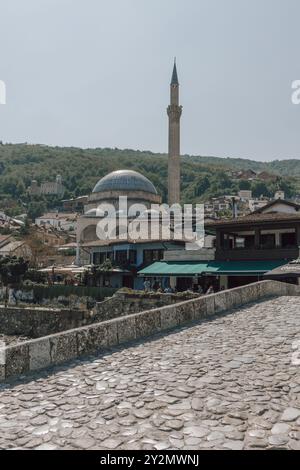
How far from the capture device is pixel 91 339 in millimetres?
7078

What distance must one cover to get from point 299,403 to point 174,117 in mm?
47349

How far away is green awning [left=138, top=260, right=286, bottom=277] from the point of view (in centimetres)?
2345

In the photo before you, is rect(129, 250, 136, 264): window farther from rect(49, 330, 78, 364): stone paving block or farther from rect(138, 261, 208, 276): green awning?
rect(49, 330, 78, 364): stone paving block

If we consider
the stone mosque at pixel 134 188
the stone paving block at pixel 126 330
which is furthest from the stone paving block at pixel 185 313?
the stone mosque at pixel 134 188

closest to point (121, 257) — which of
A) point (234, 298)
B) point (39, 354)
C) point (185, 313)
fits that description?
point (234, 298)

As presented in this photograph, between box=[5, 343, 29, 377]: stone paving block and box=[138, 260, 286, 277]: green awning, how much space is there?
17.9 meters

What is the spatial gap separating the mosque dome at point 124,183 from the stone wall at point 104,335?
45.7m

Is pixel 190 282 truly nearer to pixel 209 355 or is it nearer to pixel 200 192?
pixel 209 355

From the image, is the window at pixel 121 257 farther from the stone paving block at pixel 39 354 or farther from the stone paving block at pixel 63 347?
the stone paving block at pixel 39 354

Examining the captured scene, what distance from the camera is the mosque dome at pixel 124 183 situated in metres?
56.4

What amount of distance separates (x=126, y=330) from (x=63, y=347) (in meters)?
1.46

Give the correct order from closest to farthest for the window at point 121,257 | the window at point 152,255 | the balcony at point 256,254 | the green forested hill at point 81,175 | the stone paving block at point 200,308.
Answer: the stone paving block at point 200,308, the balcony at point 256,254, the window at point 152,255, the window at point 121,257, the green forested hill at point 81,175
